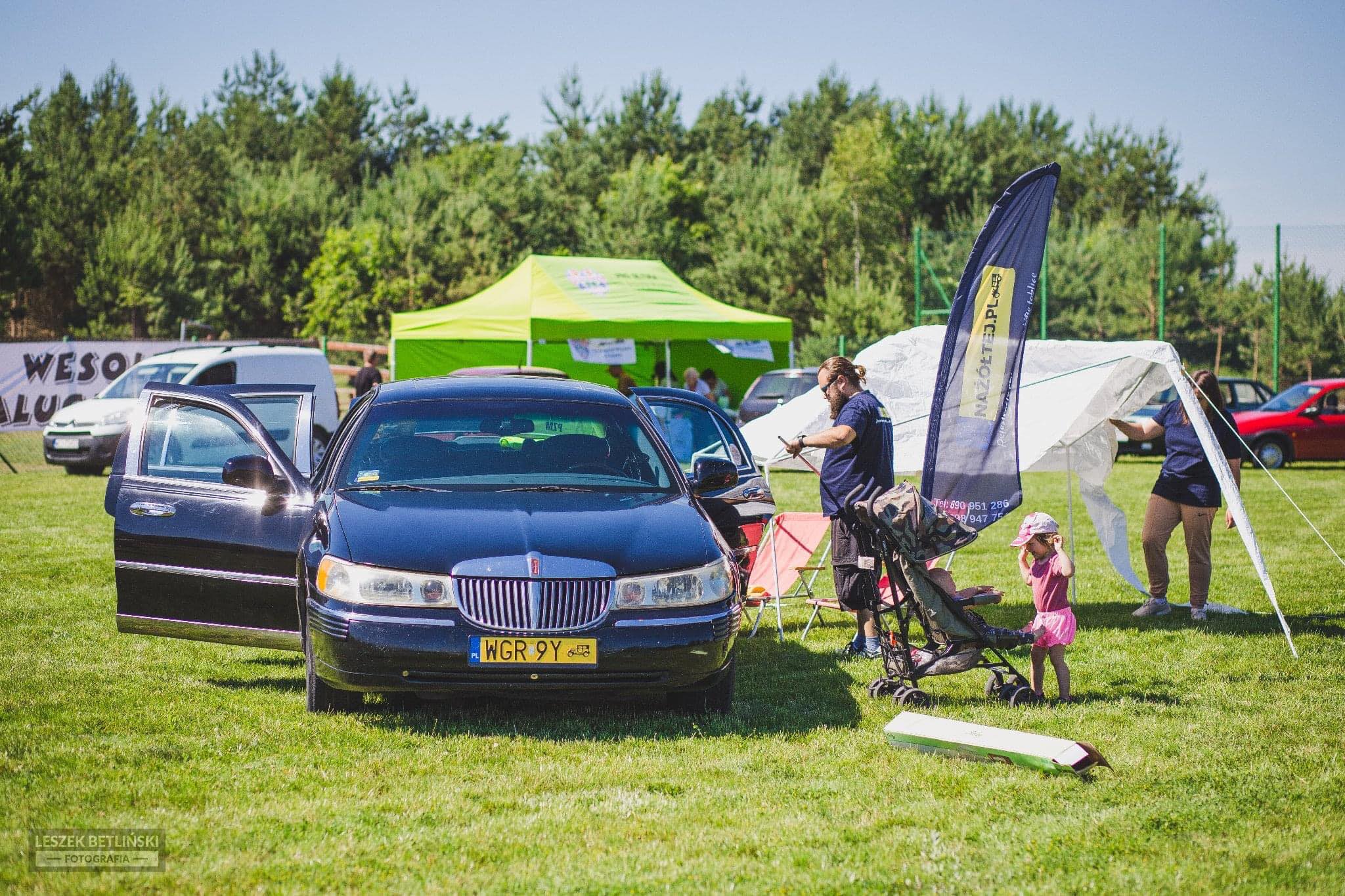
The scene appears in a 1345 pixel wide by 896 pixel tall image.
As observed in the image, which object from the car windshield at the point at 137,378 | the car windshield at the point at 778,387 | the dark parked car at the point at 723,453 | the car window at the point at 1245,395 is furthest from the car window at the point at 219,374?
the car window at the point at 1245,395

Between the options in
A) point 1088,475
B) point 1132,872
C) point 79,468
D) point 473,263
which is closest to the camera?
point 1132,872

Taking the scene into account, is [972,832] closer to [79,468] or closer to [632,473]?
[632,473]

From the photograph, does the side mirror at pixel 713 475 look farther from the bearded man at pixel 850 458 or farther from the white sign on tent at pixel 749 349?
the white sign on tent at pixel 749 349

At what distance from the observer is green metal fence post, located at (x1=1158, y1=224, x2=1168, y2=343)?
2919cm

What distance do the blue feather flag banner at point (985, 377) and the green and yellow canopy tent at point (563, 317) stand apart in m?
13.1

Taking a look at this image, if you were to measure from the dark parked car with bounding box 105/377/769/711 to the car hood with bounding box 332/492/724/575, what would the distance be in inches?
0.4

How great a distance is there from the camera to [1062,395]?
9.12 metres

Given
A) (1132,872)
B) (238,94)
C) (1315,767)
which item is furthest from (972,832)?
(238,94)

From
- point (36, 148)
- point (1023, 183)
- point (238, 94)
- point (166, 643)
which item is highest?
point (238, 94)

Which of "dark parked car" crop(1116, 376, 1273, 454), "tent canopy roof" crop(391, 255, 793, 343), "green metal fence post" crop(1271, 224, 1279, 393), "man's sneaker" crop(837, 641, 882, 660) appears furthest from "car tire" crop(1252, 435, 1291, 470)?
"man's sneaker" crop(837, 641, 882, 660)

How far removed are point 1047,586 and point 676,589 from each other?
1.99 meters

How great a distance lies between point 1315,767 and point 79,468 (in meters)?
18.9

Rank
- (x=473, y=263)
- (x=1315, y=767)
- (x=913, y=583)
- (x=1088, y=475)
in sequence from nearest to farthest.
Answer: (x=1315, y=767), (x=913, y=583), (x=1088, y=475), (x=473, y=263)

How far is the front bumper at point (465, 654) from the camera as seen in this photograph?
5.29 m
